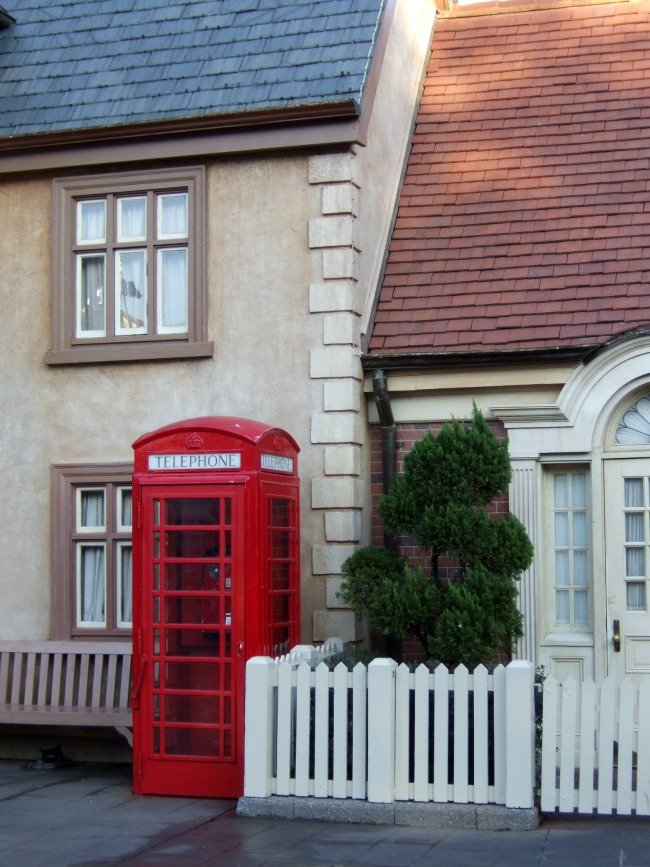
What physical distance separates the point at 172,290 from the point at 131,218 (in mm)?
762

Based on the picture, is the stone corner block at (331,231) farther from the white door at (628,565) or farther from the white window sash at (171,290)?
the white door at (628,565)

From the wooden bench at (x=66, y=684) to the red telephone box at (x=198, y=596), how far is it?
1065mm

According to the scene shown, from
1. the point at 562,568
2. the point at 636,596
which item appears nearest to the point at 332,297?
the point at 562,568

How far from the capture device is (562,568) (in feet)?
33.8

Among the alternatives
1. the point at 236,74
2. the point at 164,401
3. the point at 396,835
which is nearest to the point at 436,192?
the point at 236,74

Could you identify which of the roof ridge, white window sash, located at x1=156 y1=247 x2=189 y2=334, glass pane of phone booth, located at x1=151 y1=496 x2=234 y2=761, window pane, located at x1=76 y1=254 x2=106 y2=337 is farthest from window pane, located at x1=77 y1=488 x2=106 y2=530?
the roof ridge

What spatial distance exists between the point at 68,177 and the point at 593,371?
4.87m

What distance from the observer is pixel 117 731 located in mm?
10367

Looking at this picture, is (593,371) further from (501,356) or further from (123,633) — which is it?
(123,633)

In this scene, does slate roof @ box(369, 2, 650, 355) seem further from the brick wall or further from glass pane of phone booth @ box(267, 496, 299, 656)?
glass pane of phone booth @ box(267, 496, 299, 656)

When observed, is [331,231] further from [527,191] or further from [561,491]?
[561,491]

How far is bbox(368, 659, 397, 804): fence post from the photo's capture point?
8.09m

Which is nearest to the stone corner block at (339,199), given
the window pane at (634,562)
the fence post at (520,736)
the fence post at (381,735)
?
the window pane at (634,562)

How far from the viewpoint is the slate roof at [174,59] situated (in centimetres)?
1070
